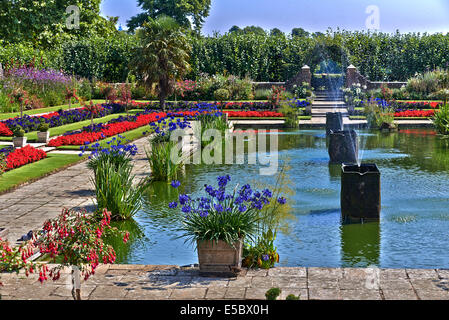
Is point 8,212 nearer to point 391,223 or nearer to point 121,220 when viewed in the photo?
point 121,220

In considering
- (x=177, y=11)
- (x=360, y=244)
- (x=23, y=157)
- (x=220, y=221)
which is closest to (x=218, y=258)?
(x=220, y=221)

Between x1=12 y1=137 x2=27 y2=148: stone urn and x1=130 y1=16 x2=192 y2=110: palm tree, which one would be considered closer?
x1=12 y1=137 x2=27 y2=148: stone urn

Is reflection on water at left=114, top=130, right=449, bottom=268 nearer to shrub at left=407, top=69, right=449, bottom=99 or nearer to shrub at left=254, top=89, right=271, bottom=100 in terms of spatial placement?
shrub at left=407, top=69, right=449, bottom=99

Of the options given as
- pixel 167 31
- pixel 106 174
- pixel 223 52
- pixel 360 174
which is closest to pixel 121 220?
pixel 106 174

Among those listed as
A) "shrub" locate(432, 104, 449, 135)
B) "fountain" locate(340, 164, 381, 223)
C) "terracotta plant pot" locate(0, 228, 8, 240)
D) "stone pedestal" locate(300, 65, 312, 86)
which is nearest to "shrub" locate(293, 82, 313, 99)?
"stone pedestal" locate(300, 65, 312, 86)

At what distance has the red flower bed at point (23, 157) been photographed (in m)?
14.3

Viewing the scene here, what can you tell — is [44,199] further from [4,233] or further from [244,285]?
[244,285]

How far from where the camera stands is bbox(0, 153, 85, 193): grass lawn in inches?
485

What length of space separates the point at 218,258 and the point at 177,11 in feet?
178

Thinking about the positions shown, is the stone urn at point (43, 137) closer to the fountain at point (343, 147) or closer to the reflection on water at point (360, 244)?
the fountain at point (343, 147)

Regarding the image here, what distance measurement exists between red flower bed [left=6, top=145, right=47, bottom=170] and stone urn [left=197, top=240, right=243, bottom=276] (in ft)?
27.6

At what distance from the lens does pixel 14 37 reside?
41375 mm

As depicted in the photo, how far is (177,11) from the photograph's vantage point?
2320 inches

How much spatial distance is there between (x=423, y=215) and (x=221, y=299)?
5170 millimetres
